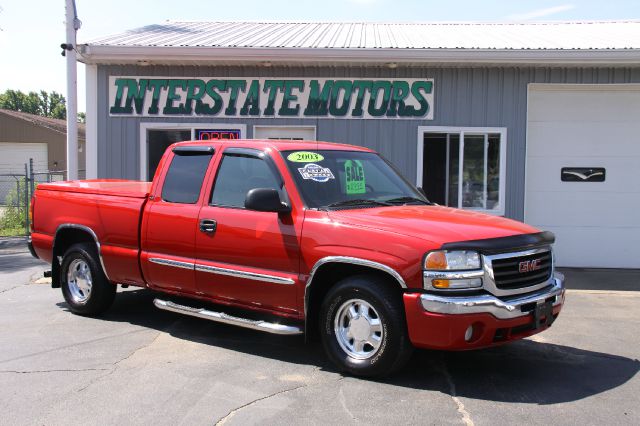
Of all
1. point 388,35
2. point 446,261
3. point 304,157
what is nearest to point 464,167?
point 388,35

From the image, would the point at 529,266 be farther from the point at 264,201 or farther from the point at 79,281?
the point at 79,281

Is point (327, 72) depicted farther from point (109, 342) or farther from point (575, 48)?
point (109, 342)

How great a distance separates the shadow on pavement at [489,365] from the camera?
4.52 m

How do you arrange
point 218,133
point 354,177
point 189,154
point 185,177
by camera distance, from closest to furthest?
1. point 354,177
2. point 185,177
3. point 189,154
4. point 218,133

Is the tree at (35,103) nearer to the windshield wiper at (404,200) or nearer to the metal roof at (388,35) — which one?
the metal roof at (388,35)

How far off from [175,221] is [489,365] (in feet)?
10.2

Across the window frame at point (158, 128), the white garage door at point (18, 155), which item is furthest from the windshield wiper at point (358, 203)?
the white garage door at point (18, 155)

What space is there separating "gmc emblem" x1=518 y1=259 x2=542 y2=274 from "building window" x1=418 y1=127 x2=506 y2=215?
5.41 m

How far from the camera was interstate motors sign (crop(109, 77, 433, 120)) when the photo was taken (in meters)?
10.0

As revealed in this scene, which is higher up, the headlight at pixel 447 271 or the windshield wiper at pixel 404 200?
the windshield wiper at pixel 404 200

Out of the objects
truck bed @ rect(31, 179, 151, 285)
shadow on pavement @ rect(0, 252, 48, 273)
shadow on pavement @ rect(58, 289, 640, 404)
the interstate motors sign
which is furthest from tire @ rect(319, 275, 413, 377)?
shadow on pavement @ rect(0, 252, 48, 273)

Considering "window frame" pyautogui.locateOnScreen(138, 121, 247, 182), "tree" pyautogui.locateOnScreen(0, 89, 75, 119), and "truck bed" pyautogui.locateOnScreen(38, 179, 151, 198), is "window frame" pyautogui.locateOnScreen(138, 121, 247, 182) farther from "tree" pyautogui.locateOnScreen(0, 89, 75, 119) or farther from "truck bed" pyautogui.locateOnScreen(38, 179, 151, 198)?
"tree" pyautogui.locateOnScreen(0, 89, 75, 119)

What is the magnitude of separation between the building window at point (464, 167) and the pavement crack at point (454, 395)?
5398 millimetres

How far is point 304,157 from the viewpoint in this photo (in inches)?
214
